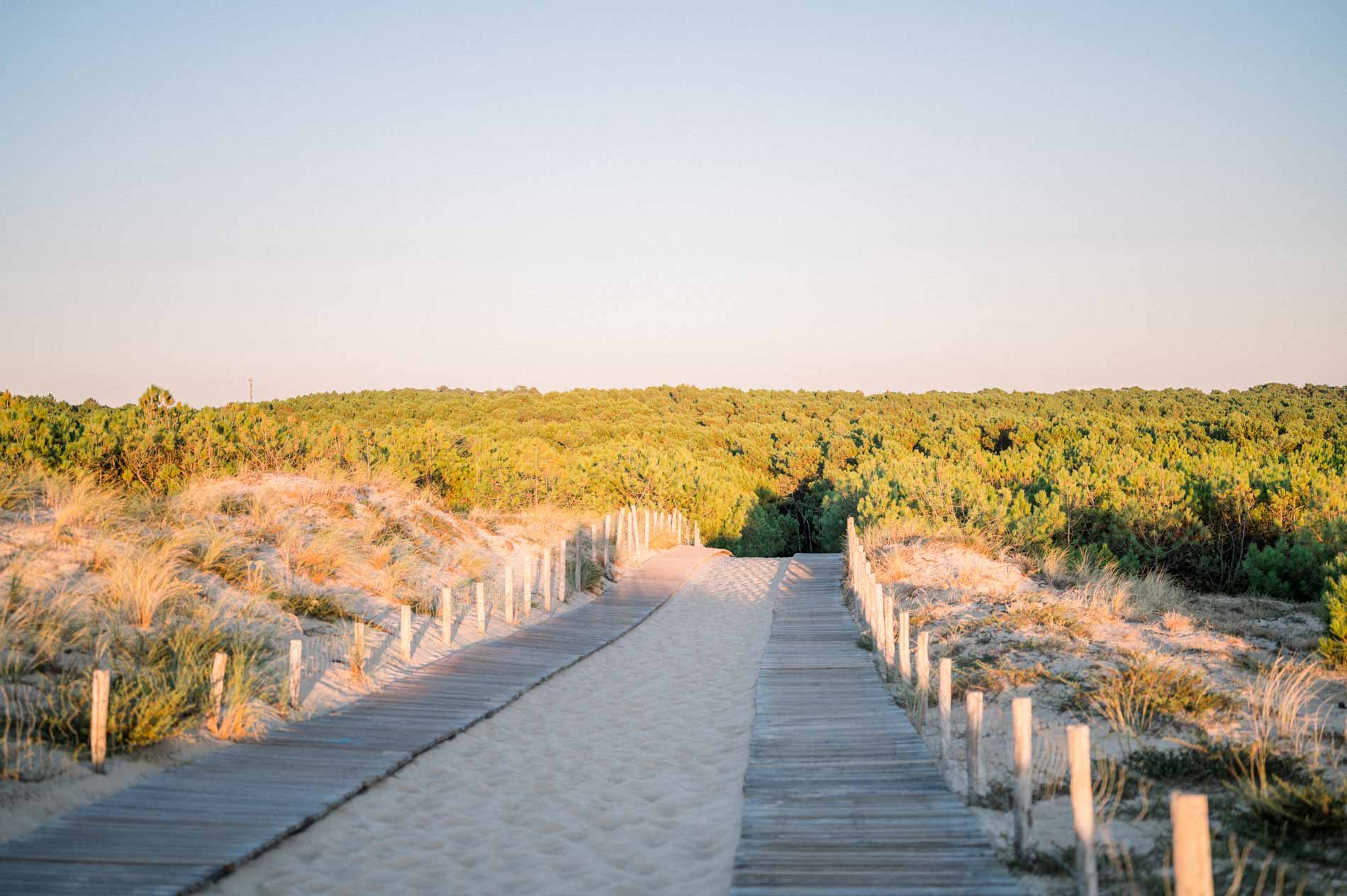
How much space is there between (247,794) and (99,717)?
1.10 metres

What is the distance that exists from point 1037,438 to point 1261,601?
21.2 meters

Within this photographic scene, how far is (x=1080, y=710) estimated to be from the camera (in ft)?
24.4

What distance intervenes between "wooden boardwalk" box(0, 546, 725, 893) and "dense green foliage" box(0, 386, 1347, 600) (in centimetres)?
724

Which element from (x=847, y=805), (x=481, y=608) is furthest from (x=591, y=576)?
(x=847, y=805)

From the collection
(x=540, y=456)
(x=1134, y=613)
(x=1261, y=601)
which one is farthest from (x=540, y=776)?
(x=540, y=456)

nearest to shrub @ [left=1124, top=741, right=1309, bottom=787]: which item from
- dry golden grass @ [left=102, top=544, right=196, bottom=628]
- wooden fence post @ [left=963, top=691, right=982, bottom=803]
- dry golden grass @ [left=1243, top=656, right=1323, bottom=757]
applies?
dry golden grass @ [left=1243, top=656, right=1323, bottom=757]

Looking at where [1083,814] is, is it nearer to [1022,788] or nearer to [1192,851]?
[1022,788]

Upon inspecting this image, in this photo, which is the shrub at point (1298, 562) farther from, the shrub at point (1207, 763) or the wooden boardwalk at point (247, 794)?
the wooden boardwalk at point (247, 794)

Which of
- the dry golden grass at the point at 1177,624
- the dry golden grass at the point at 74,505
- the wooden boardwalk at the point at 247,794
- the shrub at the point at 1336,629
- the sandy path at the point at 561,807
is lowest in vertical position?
the sandy path at the point at 561,807

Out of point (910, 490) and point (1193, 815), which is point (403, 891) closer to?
point (1193, 815)

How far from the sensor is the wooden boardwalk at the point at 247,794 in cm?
479

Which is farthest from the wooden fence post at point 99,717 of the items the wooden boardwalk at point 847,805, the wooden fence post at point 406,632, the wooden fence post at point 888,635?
the wooden fence post at point 888,635

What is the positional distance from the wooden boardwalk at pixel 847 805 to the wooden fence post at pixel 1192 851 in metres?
1.48

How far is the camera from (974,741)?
584cm
